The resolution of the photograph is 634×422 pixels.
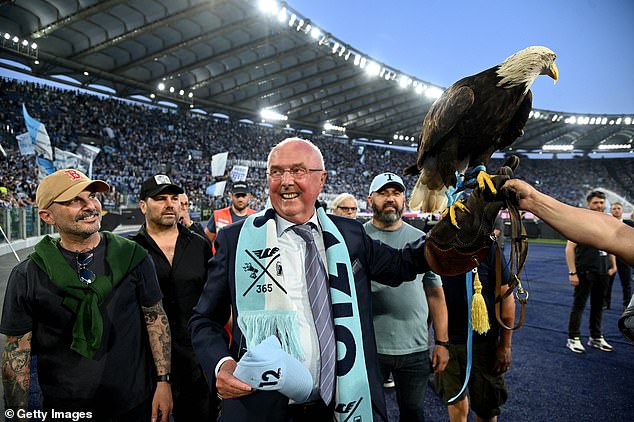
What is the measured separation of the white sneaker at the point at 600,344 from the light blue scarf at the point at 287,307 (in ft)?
15.7

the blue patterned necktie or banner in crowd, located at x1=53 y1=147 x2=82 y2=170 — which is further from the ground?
banner in crowd, located at x1=53 y1=147 x2=82 y2=170

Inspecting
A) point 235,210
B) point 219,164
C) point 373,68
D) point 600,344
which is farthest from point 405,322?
point 373,68

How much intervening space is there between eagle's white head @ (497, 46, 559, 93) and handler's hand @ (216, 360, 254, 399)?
8.47 ft

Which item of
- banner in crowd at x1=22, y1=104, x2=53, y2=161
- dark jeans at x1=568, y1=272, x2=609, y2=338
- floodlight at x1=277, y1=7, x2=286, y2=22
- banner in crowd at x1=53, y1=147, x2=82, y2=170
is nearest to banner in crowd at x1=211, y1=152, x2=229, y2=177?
banner in crowd at x1=53, y1=147, x2=82, y2=170

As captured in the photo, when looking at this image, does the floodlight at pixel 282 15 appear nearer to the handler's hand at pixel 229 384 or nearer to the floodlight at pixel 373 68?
the floodlight at pixel 373 68

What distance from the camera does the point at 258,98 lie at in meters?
24.8

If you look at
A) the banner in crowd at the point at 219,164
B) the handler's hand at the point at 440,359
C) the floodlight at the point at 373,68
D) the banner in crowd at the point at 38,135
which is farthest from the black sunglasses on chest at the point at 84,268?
the floodlight at the point at 373,68

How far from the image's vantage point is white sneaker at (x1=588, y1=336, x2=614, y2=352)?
4661mm

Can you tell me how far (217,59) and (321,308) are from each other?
752 inches

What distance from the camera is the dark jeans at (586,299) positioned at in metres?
4.68

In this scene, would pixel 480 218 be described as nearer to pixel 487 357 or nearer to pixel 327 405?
pixel 327 405

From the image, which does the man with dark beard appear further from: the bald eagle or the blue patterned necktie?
the blue patterned necktie

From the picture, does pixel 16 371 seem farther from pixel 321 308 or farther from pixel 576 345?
pixel 576 345

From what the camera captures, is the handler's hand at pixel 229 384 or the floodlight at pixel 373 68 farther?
the floodlight at pixel 373 68
